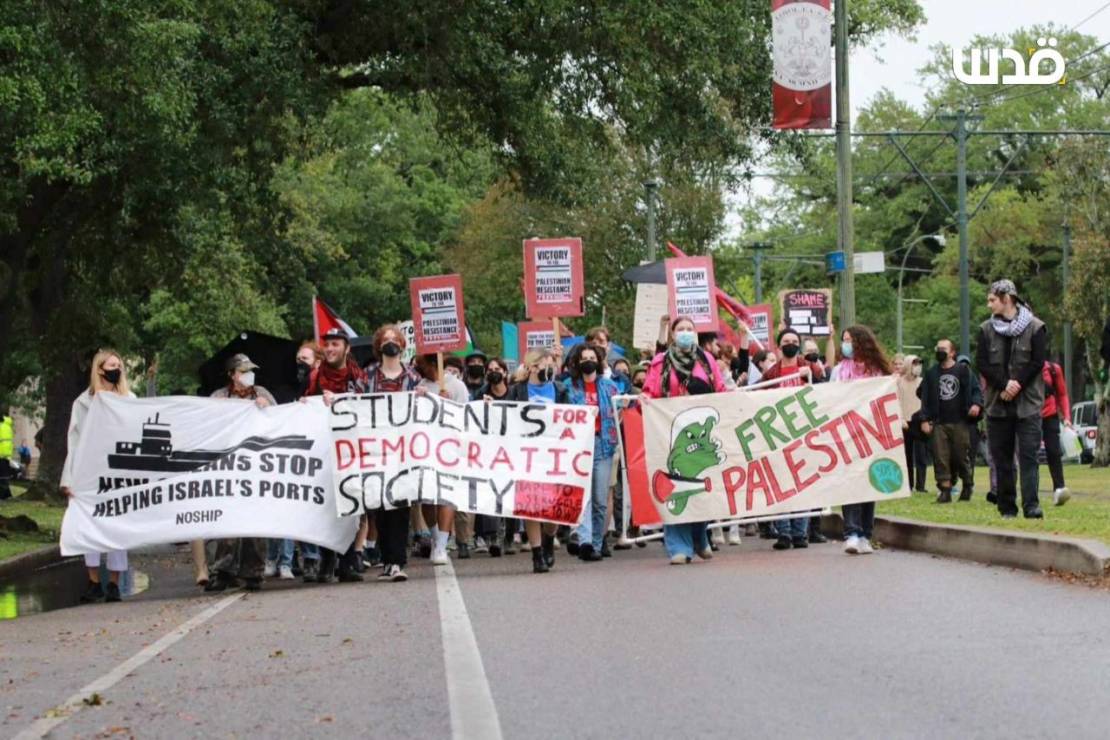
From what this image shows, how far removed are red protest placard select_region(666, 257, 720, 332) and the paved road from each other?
8593 millimetres

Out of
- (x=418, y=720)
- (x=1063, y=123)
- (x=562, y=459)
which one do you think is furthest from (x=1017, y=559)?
(x=1063, y=123)

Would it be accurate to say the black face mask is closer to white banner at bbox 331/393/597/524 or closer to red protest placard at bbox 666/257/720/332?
white banner at bbox 331/393/597/524

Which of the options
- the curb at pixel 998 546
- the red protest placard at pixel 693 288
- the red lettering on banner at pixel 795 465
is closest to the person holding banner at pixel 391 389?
the red lettering on banner at pixel 795 465

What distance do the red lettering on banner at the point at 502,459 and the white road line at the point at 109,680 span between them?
3172mm

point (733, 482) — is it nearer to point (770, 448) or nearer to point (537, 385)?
point (770, 448)

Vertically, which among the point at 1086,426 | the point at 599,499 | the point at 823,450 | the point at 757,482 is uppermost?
the point at 823,450

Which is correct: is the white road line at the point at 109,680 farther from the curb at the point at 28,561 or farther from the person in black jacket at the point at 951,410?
the person in black jacket at the point at 951,410

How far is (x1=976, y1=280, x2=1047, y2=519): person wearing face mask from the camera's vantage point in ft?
53.9

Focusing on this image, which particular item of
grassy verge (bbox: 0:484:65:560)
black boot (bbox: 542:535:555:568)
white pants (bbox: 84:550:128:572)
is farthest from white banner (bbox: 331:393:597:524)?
grassy verge (bbox: 0:484:65:560)

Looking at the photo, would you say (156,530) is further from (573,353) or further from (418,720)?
(418,720)

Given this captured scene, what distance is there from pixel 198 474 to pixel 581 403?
3.44 m

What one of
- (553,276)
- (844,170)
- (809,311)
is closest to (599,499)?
(553,276)

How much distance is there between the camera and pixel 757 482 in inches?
679

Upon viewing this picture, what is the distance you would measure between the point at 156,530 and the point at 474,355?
5674 millimetres
